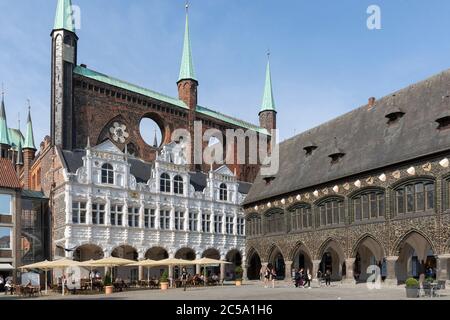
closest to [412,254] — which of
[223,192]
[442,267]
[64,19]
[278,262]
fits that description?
[442,267]

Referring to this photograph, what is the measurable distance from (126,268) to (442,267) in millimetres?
25216

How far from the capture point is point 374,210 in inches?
1430

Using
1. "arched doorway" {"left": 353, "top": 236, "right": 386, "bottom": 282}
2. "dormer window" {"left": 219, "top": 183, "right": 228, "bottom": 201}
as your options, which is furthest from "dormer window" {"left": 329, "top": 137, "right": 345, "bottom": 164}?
"dormer window" {"left": 219, "top": 183, "right": 228, "bottom": 201}

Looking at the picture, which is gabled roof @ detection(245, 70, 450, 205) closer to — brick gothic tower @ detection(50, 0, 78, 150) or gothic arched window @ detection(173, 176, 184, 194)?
gothic arched window @ detection(173, 176, 184, 194)

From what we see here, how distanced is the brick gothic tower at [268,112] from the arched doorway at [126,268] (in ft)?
91.8

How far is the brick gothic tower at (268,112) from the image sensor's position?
66.9 m

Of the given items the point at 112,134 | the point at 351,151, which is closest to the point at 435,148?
the point at 351,151

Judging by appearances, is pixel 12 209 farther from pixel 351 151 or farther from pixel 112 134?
pixel 351 151

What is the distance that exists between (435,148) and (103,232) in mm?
24645

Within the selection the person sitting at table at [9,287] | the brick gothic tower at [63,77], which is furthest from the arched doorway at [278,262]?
the person sitting at table at [9,287]

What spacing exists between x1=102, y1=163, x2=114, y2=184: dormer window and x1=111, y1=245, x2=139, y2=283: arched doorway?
5.50 meters

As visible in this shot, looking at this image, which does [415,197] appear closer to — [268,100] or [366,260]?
[366,260]

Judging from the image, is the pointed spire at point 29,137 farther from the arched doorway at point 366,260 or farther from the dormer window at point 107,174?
the arched doorway at point 366,260
